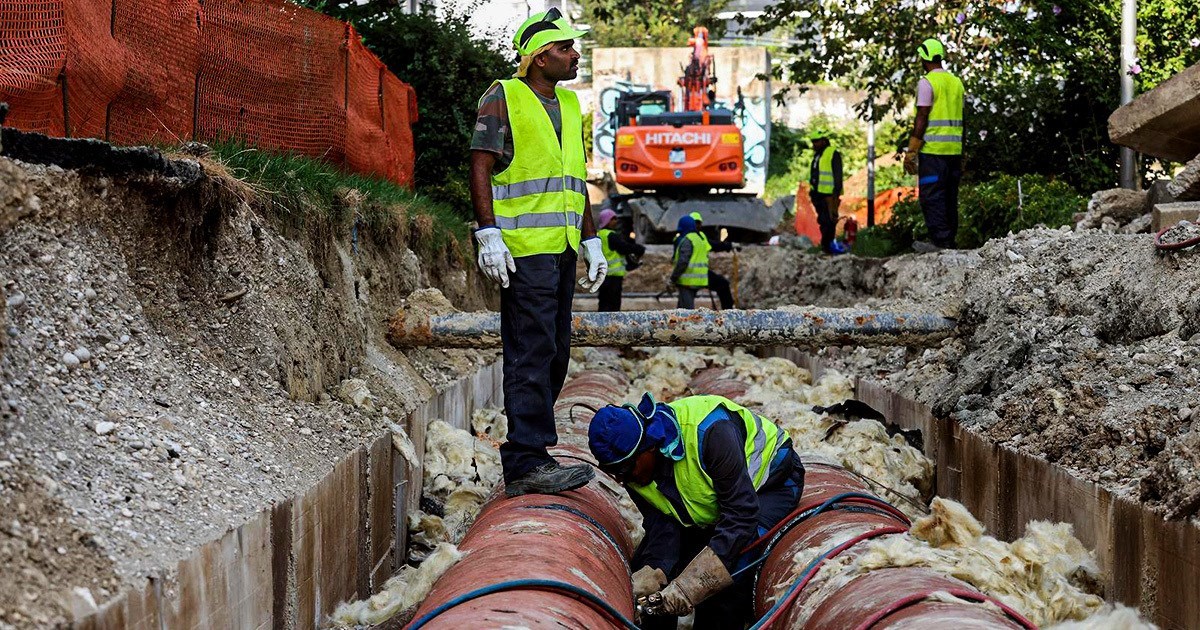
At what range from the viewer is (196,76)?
604 centimetres

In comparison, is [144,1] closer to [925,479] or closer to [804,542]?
[804,542]

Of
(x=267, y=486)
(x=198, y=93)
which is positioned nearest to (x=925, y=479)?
(x=267, y=486)

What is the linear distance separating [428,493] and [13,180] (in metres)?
3.32

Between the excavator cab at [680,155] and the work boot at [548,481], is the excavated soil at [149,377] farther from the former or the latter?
the excavator cab at [680,155]

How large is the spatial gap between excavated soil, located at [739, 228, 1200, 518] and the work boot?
1923 mm

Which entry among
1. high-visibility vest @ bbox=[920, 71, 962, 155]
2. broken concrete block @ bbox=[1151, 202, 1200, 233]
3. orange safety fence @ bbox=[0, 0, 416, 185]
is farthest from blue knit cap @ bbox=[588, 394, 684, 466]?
high-visibility vest @ bbox=[920, 71, 962, 155]

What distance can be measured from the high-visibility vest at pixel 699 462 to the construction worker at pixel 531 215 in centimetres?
38

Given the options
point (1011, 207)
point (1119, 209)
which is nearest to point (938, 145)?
point (1011, 207)

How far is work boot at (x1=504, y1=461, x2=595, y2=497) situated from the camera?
4.72 meters

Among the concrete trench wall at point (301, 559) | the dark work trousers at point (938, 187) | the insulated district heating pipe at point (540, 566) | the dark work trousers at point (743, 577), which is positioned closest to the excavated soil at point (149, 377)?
the concrete trench wall at point (301, 559)

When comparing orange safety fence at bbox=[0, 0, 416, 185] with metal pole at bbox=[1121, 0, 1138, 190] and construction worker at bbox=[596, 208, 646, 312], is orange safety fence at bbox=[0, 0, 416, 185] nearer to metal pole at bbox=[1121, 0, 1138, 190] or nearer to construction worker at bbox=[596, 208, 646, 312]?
construction worker at bbox=[596, 208, 646, 312]

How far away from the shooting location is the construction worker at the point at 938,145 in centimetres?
1038

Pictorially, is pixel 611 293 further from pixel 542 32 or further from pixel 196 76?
pixel 542 32

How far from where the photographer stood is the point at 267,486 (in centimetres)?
389
